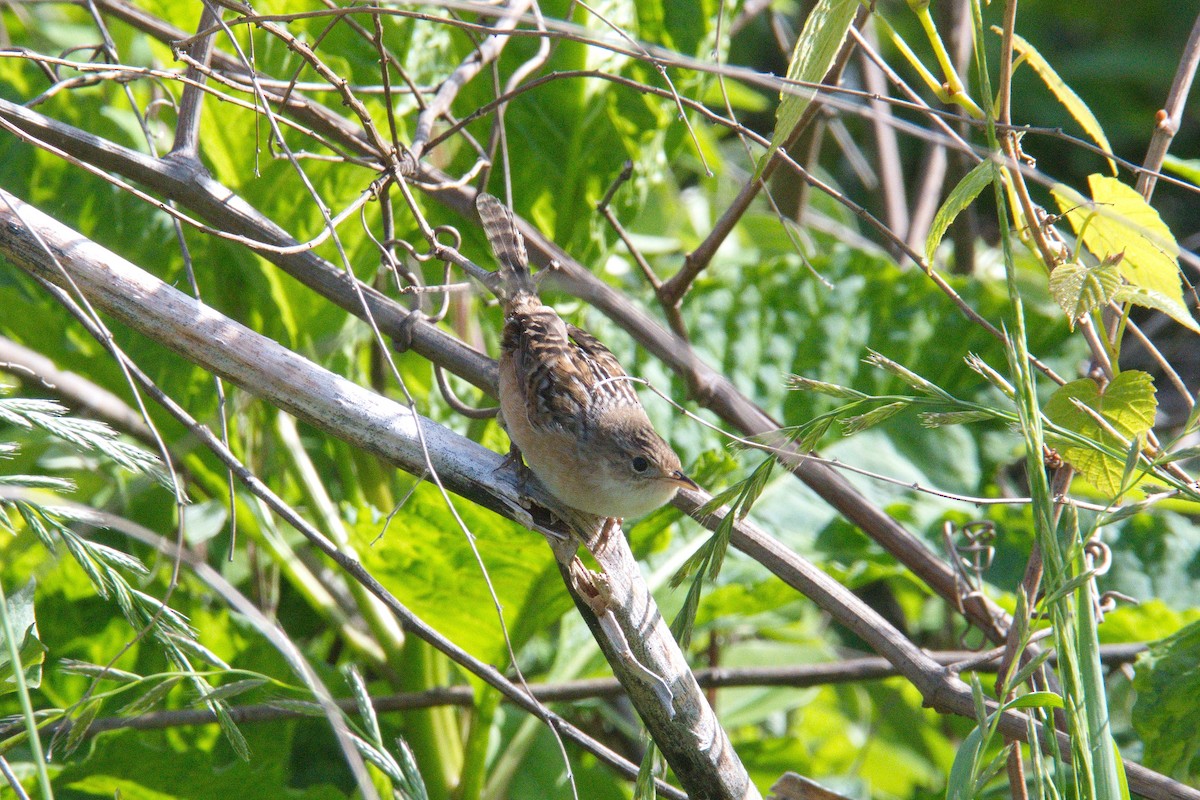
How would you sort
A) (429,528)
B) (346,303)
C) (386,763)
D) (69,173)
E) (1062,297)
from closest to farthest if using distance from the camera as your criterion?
(1062,297)
(386,763)
(346,303)
(429,528)
(69,173)

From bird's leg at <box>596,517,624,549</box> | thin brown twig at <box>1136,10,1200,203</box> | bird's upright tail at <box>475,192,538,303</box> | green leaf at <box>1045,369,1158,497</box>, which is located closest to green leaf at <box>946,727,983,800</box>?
green leaf at <box>1045,369,1158,497</box>

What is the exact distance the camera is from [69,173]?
2.89 metres

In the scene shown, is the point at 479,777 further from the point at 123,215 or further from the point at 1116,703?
the point at 123,215

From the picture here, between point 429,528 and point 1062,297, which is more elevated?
point 1062,297

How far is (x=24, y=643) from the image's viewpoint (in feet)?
5.68

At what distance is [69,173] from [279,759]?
→ 1.68 metres

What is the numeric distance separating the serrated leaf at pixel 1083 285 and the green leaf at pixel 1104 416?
0.15 metres

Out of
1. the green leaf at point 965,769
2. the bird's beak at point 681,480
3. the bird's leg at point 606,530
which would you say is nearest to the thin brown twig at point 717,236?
the bird's beak at point 681,480

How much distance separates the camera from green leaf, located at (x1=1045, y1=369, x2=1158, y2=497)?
1.54 meters

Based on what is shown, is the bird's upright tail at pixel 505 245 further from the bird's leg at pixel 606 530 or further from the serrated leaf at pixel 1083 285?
the serrated leaf at pixel 1083 285

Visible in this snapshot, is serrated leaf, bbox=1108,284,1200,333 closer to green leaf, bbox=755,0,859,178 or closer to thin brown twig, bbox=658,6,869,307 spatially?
green leaf, bbox=755,0,859,178

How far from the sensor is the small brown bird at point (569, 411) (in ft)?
6.75

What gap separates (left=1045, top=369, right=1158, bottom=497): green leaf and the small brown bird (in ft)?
2.39

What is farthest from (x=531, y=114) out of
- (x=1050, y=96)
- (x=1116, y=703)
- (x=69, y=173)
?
(x=1050, y=96)
